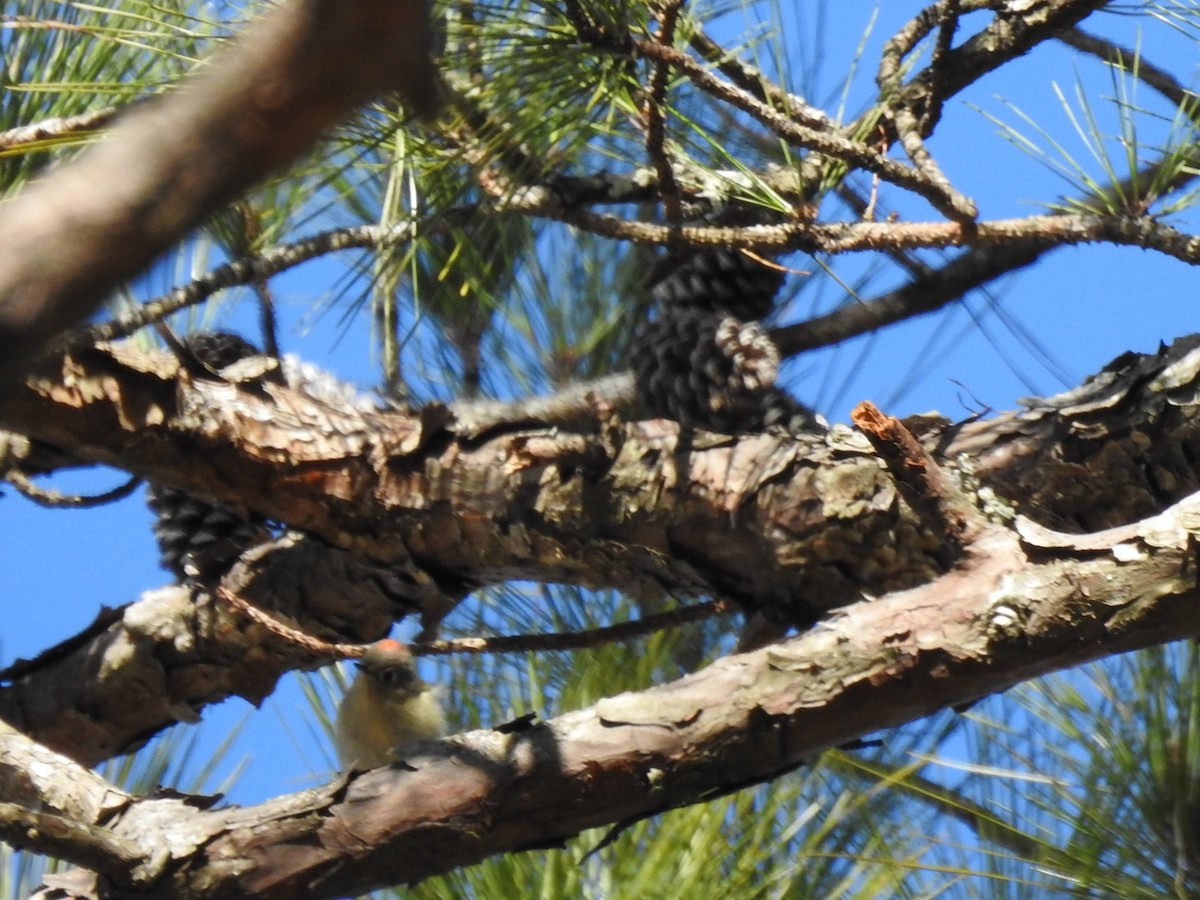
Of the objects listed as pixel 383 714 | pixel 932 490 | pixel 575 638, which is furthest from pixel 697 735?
pixel 383 714

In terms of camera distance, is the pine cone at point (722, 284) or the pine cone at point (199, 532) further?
the pine cone at point (722, 284)

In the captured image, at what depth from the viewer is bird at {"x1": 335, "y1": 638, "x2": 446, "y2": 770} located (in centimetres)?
95

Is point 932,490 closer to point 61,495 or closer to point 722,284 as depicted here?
point 722,284

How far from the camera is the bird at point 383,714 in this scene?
954mm

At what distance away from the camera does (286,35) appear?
23 cm

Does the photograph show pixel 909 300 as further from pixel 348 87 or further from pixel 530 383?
pixel 348 87

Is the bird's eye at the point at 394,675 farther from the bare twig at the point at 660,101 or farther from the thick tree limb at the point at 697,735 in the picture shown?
the bare twig at the point at 660,101

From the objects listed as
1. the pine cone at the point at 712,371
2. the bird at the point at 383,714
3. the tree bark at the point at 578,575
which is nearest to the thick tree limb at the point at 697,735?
the tree bark at the point at 578,575

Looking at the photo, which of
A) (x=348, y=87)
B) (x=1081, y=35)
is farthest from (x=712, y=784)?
(x=1081, y=35)

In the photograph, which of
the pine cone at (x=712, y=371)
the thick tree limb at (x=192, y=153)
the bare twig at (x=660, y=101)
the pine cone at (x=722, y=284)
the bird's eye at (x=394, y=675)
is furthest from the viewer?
the pine cone at (x=722, y=284)

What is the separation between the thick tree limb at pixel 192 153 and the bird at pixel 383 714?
0.74 meters

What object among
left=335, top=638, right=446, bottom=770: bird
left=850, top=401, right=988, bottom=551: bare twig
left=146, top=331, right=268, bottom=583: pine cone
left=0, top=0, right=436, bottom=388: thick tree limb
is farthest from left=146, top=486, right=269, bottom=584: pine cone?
left=0, top=0, right=436, bottom=388: thick tree limb

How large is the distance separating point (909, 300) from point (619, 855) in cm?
56

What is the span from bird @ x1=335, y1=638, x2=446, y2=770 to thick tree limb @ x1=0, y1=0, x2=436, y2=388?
74 centimetres
